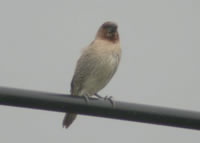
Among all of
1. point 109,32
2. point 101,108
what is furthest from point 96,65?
point 101,108

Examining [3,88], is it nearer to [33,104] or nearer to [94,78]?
[33,104]

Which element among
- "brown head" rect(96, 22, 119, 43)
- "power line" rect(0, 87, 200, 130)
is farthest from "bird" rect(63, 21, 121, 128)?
"power line" rect(0, 87, 200, 130)

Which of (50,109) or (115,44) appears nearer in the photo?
(50,109)

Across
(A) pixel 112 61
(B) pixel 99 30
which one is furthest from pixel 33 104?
(B) pixel 99 30

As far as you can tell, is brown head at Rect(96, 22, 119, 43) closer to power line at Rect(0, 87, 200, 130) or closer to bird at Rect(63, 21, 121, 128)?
bird at Rect(63, 21, 121, 128)

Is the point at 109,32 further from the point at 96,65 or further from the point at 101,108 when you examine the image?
the point at 101,108

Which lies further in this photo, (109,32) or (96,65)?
(109,32)

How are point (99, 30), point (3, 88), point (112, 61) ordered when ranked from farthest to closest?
1. point (99, 30)
2. point (112, 61)
3. point (3, 88)
